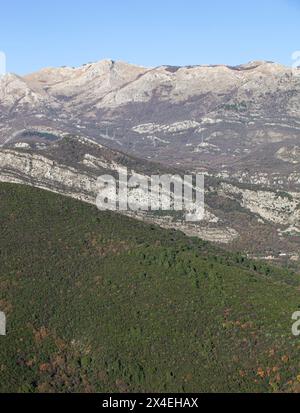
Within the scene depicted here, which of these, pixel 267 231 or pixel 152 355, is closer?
pixel 152 355

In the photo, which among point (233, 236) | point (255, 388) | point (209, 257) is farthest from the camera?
point (233, 236)

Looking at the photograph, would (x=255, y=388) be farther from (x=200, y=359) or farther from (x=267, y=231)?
(x=267, y=231)

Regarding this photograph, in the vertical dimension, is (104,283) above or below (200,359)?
above

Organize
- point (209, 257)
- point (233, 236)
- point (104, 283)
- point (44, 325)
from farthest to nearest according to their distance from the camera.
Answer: point (233, 236) → point (209, 257) → point (104, 283) → point (44, 325)

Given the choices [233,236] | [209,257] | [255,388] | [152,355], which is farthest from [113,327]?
[233,236]

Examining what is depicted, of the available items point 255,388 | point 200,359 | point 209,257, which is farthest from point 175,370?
point 209,257

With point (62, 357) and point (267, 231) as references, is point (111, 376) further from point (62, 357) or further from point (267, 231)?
point (267, 231)
